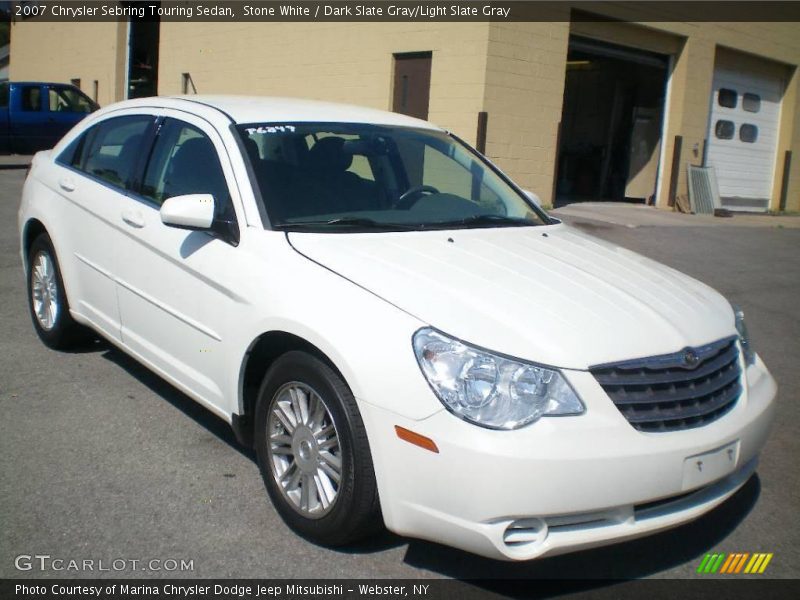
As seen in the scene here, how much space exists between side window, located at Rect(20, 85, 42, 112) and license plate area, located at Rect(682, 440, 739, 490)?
752 inches

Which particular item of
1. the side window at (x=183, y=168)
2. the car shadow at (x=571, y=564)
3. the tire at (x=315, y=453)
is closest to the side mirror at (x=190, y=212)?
the side window at (x=183, y=168)

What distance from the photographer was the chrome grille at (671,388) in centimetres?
292

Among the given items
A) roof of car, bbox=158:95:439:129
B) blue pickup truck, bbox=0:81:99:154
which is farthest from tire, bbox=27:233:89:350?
blue pickup truck, bbox=0:81:99:154

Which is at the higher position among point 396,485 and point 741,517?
point 396,485

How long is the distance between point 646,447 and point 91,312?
335 centimetres

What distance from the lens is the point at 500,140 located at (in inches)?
501

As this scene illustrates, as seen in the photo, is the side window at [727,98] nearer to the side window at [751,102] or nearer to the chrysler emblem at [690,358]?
the side window at [751,102]

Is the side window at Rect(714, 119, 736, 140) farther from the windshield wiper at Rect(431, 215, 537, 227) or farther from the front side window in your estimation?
the windshield wiper at Rect(431, 215, 537, 227)

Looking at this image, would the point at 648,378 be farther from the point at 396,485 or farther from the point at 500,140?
the point at 500,140

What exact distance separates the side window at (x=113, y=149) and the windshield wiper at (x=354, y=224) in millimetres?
1410

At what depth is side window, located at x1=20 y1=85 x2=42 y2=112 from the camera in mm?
18875

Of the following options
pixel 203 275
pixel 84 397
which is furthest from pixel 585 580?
pixel 84 397

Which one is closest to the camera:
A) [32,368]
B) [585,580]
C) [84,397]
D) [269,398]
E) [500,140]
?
[585,580]

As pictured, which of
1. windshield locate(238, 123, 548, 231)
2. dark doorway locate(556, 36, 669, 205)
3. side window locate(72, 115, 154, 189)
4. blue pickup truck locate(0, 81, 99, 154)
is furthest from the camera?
blue pickup truck locate(0, 81, 99, 154)
